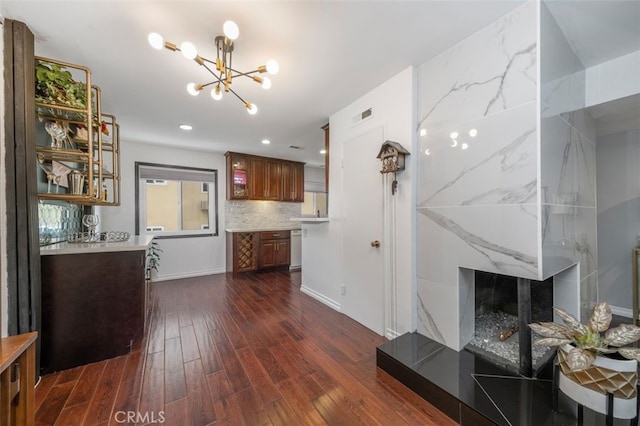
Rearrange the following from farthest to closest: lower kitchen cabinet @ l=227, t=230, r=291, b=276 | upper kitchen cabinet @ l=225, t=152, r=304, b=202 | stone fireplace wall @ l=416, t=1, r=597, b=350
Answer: upper kitchen cabinet @ l=225, t=152, r=304, b=202 < lower kitchen cabinet @ l=227, t=230, r=291, b=276 < stone fireplace wall @ l=416, t=1, r=597, b=350

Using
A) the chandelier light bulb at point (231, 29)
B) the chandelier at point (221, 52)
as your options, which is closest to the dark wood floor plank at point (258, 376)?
the chandelier at point (221, 52)

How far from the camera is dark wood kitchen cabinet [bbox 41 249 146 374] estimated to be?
1.84 m

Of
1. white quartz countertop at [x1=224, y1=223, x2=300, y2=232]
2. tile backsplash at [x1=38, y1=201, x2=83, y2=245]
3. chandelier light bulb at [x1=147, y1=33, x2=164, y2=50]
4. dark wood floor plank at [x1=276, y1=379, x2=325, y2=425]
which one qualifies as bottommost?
dark wood floor plank at [x1=276, y1=379, x2=325, y2=425]

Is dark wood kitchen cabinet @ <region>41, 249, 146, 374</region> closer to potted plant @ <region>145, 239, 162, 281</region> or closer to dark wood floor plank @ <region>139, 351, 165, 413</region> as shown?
dark wood floor plank @ <region>139, 351, 165, 413</region>

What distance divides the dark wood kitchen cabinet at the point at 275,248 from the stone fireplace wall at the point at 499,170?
137 inches

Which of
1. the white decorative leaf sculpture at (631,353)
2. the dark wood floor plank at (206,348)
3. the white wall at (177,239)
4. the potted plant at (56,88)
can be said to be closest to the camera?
the white decorative leaf sculpture at (631,353)

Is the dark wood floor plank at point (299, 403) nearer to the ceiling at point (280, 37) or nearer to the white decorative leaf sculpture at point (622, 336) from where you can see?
the white decorative leaf sculpture at point (622, 336)

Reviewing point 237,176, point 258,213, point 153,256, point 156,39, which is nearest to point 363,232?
point 156,39

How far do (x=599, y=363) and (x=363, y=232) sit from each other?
1777mm

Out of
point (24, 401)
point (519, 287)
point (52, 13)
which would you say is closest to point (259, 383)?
point (24, 401)

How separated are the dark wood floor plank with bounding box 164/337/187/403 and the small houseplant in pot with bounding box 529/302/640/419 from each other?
7.29 ft

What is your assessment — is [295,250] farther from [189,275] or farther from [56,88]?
[56,88]

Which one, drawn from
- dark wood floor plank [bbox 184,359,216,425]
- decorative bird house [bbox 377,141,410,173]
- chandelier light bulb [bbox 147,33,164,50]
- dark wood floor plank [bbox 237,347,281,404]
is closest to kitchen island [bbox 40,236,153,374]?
dark wood floor plank [bbox 184,359,216,425]

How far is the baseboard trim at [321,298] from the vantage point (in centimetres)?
303
